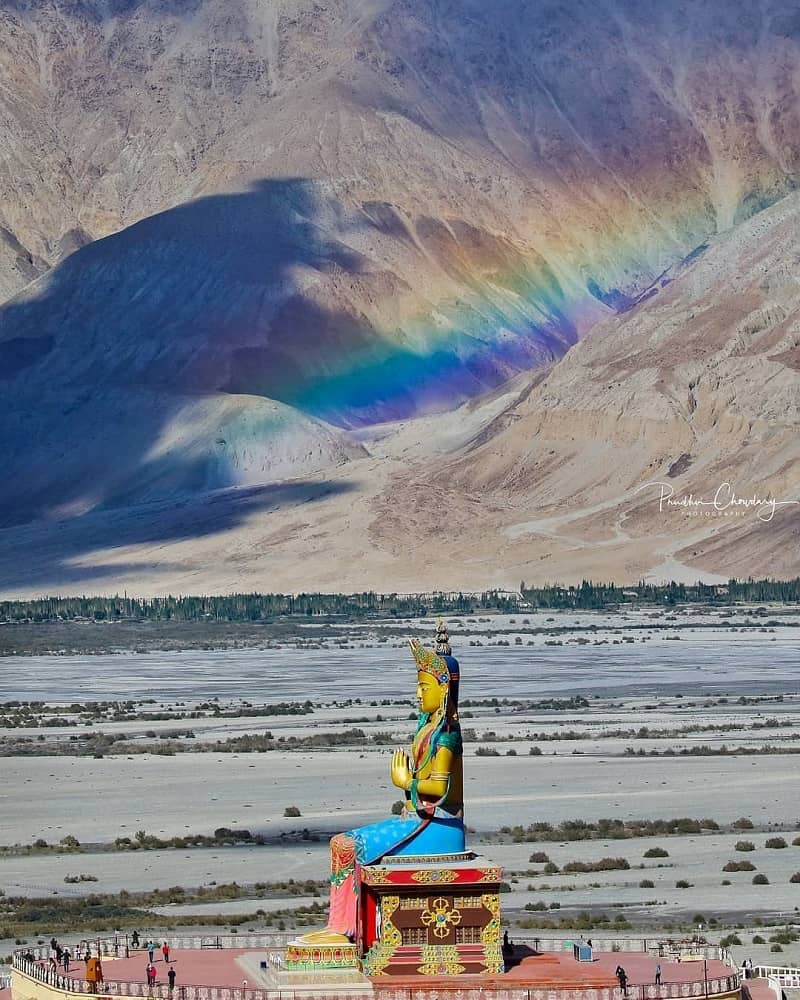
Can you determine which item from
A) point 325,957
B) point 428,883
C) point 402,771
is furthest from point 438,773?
point 325,957

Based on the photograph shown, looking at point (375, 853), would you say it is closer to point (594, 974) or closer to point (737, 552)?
point (594, 974)

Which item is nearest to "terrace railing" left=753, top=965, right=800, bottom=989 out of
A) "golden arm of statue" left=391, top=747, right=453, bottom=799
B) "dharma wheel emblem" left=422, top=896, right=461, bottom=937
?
"dharma wheel emblem" left=422, top=896, right=461, bottom=937

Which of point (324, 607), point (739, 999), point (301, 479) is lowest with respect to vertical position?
point (739, 999)

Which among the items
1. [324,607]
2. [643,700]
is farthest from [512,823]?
[324,607]

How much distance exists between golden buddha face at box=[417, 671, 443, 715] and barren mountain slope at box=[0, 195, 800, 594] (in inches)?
5291

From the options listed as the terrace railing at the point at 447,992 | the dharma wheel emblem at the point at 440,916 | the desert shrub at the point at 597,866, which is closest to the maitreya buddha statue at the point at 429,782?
the dharma wheel emblem at the point at 440,916

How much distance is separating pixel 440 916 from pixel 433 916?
71 mm

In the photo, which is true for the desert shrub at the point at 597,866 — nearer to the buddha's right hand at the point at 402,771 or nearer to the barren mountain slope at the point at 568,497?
the buddha's right hand at the point at 402,771

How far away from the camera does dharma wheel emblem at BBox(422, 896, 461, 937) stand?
82.2 ft

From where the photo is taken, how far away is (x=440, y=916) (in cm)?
2511

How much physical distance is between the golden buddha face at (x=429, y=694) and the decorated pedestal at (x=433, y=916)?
1.47 meters

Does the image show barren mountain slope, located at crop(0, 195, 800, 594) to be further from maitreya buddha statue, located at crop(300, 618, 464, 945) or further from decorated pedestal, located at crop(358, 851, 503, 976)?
decorated pedestal, located at crop(358, 851, 503, 976)

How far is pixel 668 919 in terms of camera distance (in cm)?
3519

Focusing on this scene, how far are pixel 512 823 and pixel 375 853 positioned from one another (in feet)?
74.8
